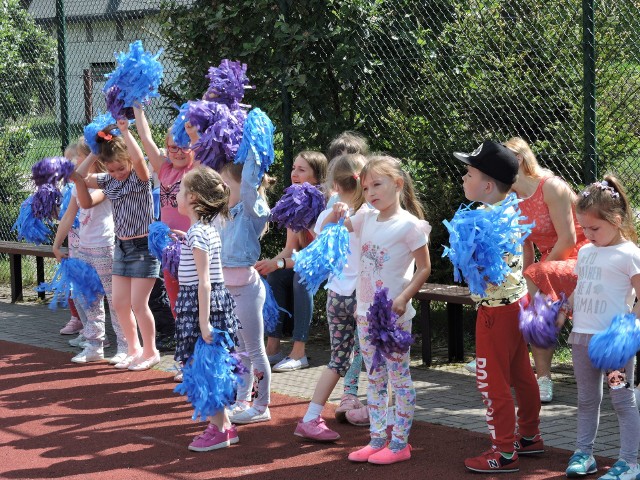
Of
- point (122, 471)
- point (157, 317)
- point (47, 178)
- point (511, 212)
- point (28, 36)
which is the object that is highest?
point (28, 36)

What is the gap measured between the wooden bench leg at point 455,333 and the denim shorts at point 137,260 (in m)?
2.29

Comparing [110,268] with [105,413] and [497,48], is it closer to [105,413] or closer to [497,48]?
[105,413]

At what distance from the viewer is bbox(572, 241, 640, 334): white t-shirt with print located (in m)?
4.97

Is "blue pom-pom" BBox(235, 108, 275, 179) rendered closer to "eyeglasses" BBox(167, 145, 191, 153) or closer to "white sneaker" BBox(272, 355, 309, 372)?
"eyeglasses" BBox(167, 145, 191, 153)

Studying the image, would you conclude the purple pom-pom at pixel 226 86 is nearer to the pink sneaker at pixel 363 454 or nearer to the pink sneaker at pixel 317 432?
the pink sneaker at pixel 317 432

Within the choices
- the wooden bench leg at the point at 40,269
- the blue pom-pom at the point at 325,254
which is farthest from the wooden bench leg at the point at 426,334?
the wooden bench leg at the point at 40,269

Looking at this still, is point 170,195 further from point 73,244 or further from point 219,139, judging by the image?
point 73,244

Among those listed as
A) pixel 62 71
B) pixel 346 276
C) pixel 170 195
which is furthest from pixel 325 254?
pixel 62 71

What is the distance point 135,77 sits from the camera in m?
Result: 7.13

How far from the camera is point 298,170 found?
727cm

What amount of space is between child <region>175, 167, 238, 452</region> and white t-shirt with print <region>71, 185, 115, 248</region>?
254 centimetres

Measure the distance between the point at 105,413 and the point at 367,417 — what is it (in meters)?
1.77

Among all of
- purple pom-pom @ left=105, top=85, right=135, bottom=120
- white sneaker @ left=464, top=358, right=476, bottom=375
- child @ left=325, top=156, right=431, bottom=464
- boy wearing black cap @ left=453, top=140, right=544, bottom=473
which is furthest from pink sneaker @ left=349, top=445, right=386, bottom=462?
purple pom-pom @ left=105, top=85, right=135, bottom=120

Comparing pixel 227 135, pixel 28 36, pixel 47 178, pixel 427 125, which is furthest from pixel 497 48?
pixel 28 36
